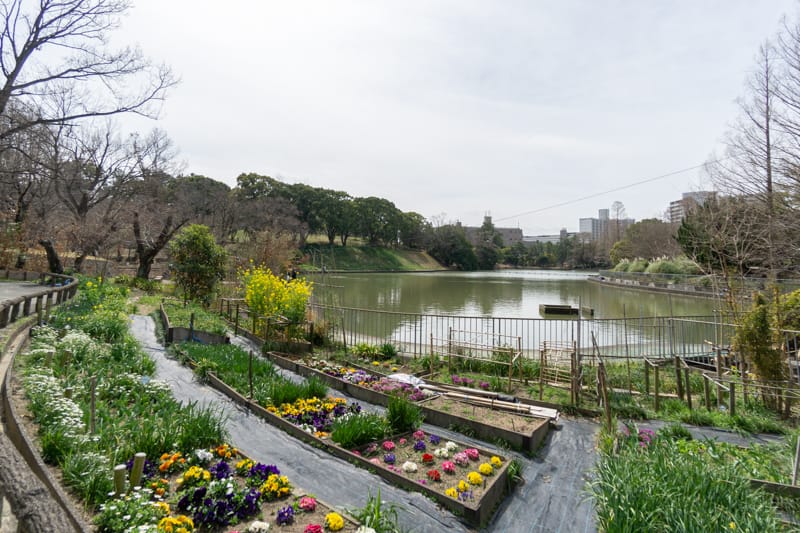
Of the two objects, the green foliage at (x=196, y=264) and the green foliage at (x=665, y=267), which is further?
the green foliage at (x=665, y=267)

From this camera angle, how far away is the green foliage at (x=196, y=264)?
56.5 ft

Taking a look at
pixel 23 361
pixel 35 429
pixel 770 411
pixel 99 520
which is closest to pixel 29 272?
pixel 23 361

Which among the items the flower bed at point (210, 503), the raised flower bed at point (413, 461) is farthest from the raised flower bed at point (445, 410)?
the flower bed at point (210, 503)

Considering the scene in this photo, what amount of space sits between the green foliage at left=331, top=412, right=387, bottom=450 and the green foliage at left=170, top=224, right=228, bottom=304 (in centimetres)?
1389

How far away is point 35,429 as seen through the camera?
4.68 metres

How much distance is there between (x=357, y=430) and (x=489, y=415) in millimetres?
2331

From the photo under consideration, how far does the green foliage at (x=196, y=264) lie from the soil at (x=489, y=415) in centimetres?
1356

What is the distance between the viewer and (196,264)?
17219mm

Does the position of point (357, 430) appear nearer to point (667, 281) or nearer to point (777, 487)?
point (777, 487)

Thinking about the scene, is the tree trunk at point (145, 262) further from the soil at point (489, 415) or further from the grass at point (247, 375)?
the soil at point (489, 415)

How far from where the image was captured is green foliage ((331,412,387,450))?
5.29 metres

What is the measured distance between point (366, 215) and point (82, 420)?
65110 millimetres

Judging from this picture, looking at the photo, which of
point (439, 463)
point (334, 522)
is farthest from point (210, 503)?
point (439, 463)

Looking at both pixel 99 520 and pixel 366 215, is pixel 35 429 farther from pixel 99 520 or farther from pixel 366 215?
pixel 366 215
